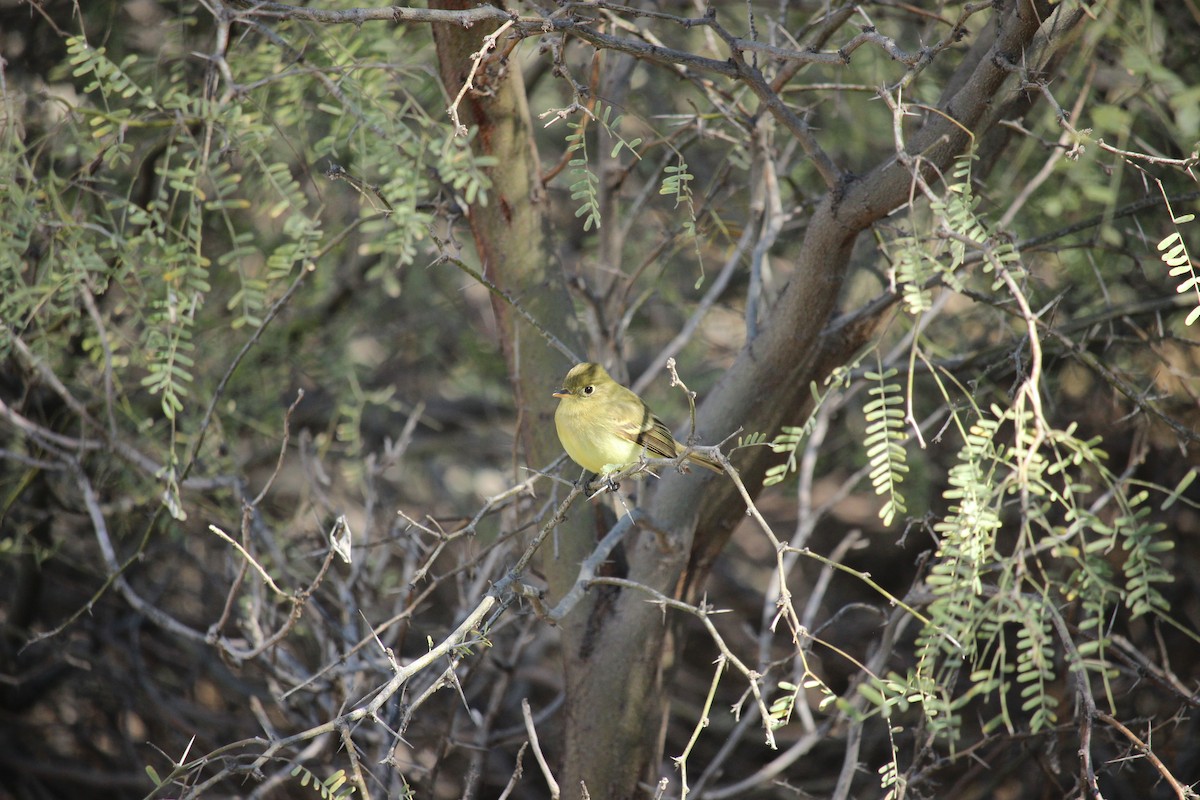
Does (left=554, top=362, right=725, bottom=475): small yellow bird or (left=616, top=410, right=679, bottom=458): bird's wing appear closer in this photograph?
(left=554, top=362, right=725, bottom=475): small yellow bird

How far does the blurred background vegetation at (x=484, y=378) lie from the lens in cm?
261

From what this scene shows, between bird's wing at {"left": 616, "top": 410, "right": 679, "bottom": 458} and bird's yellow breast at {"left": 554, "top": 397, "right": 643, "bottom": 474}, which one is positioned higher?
bird's yellow breast at {"left": 554, "top": 397, "right": 643, "bottom": 474}

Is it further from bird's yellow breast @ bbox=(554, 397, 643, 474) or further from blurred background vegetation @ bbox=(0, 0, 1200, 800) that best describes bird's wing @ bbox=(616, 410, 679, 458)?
blurred background vegetation @ bbox=(0, 0, 1200, 800)

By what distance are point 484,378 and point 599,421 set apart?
2.59 meters

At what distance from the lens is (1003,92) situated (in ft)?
8.36

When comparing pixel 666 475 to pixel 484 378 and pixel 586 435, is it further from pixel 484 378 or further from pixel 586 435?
pixel 484 378

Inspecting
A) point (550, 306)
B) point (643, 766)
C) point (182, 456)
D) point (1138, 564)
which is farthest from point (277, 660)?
point (1138, 564)

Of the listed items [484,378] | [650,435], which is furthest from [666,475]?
[484,378]

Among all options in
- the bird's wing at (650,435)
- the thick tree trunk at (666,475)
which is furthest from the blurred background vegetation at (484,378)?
the bird's wing at (650,435)

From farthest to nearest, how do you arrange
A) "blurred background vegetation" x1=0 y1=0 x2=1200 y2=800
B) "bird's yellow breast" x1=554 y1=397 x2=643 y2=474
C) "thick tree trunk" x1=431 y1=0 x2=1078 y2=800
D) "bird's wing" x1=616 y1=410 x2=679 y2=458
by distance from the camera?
"bird's wing" x1=616 y1=410 x2=679 y2=458 < "bird's yellow breast" x1=554 y1=397 x2=643 y2=474 < "thick tree trunk" x1=431 y1=0 x2=1078 y2=800 < "blurred background vegetation" x1=0 y1=0 x2=1200 y2=800

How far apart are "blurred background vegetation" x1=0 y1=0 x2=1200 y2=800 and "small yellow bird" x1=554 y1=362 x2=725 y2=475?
13 cm

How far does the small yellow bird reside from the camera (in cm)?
314

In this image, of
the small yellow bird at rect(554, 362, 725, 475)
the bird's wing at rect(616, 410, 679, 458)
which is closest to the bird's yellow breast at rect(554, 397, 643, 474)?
the small yellow bird at rect(554, 362, 725, 475)

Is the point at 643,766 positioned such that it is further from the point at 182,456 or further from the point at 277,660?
the point at 182,456
